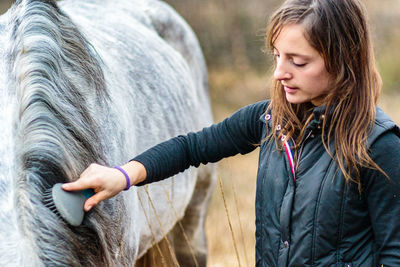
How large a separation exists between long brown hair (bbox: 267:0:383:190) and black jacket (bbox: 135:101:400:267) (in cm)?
3

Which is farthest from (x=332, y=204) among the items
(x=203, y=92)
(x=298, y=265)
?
(x=203, y=92)

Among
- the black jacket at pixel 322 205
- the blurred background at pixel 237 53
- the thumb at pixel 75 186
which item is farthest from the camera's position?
the blurred background at pixel 237 53

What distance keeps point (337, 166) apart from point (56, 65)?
2.85ft

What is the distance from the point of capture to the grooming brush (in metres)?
1.25

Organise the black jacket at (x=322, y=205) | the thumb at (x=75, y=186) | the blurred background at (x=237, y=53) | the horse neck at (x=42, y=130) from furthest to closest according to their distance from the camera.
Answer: the blurred background at (x=237, y=53), the black jacket at (x=322, y=205), the thumb at (x=75, y=186), the horse neck at (x=42, y=130)

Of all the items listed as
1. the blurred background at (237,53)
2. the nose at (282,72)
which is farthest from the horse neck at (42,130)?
the blurred background at (237,53)

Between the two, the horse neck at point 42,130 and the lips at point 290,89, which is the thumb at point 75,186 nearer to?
the horse neck at point 42,130

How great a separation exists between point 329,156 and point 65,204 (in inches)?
30.8


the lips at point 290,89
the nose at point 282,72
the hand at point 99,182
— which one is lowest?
the hand at point 99,182

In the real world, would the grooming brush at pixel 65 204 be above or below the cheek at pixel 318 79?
below

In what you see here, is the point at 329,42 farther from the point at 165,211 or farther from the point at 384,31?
the point at 384,31

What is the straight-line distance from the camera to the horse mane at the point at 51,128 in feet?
4.00

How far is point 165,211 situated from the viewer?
2.89m

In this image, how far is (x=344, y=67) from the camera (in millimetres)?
1595
